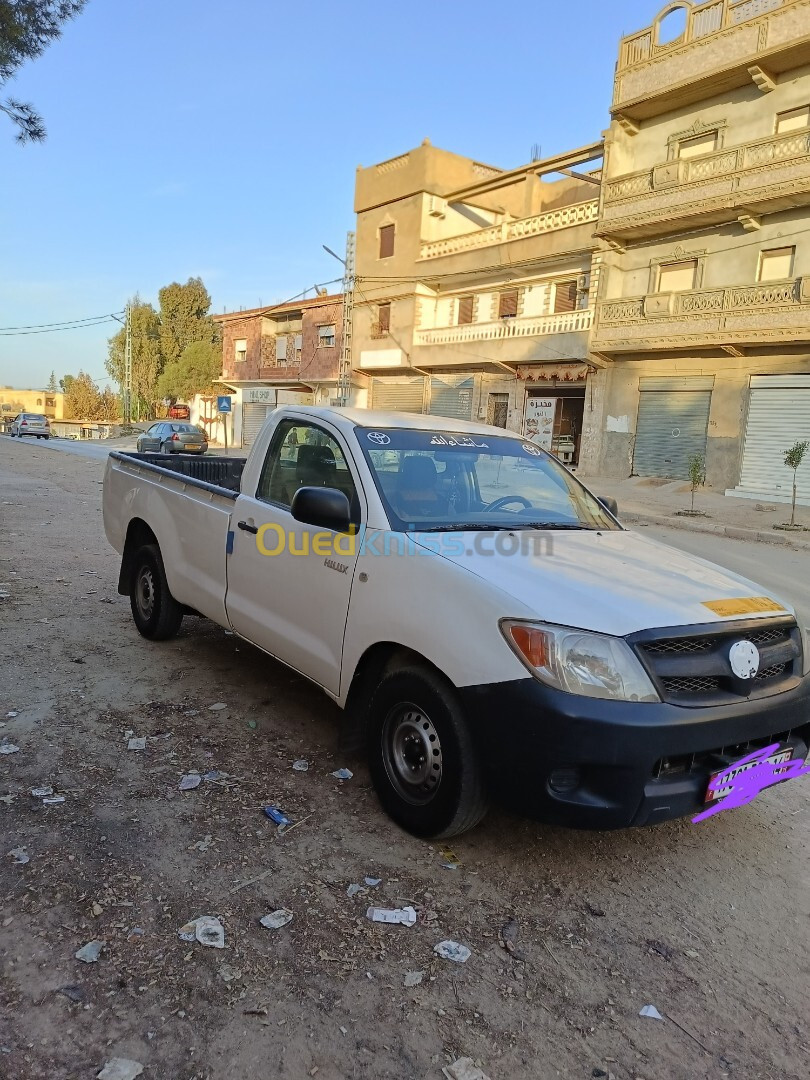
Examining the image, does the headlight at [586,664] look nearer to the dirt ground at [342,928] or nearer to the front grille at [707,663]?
the front grille at [707,663]

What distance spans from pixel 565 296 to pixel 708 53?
772cm

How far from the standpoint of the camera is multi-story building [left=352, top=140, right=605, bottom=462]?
80.7 ft

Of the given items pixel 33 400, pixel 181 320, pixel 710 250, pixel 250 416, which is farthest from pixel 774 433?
pixel 33 400

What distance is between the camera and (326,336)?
3647 centimetres

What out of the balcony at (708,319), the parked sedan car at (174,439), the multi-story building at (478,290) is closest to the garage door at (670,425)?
the balcony at (708,319)

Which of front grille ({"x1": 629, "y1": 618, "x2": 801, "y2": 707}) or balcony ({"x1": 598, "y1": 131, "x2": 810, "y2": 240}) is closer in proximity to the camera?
front grille ({"x1": 629, "y1": 618, "x2": 801, "y2": 707})

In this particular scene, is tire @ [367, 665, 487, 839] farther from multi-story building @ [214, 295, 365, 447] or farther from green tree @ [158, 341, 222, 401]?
green tree @ [158, 341, 222, 401]

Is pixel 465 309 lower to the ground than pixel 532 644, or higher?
higher

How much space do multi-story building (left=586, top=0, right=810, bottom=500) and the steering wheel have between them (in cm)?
1781

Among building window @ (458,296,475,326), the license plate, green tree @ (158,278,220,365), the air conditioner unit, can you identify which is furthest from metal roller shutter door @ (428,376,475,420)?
green tree @ (158,278,220,365)

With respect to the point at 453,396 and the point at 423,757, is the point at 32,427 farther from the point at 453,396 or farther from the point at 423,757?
the point at 423,757

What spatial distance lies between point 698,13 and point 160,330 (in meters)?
47.1

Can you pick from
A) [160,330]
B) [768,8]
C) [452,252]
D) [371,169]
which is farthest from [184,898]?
[160,330]

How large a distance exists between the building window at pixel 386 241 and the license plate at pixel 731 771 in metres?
31.7
